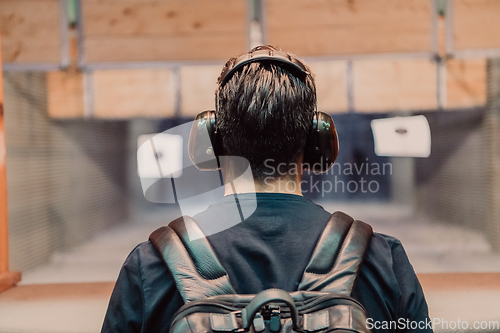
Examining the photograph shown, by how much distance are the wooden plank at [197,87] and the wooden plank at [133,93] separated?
10 cm

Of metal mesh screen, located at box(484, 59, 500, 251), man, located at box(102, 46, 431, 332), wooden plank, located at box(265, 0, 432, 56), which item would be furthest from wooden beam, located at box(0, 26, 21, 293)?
metal mesh screen, located at box(484, 59, 500, 251)

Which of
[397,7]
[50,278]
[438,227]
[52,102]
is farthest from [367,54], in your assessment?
[50,278]

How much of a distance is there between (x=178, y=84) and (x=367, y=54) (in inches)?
56.6

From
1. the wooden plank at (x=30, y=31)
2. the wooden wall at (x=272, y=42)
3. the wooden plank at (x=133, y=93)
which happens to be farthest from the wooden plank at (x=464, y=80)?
the wooden plank at (x=30, y=31)

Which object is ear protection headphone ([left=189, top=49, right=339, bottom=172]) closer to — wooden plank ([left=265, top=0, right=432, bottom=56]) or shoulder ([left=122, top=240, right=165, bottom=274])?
shoulder ([left=122, top=240, right=165, bottom=274])

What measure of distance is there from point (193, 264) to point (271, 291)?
188mm

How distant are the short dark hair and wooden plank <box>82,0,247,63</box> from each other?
74.4 inches

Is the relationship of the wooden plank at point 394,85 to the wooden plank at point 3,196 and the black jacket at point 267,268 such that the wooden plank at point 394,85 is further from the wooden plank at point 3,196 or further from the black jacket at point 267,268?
the wooden plank at point 3,196

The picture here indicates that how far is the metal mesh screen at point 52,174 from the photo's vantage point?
2.75m

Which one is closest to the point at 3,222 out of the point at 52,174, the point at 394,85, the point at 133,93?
the point at 52,174

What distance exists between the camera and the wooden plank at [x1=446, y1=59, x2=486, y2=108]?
8.16 feet

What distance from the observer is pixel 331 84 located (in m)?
2.56

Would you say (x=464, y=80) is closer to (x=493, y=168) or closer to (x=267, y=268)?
(x=493, y=168)

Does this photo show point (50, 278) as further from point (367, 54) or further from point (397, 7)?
point (397, 7)
